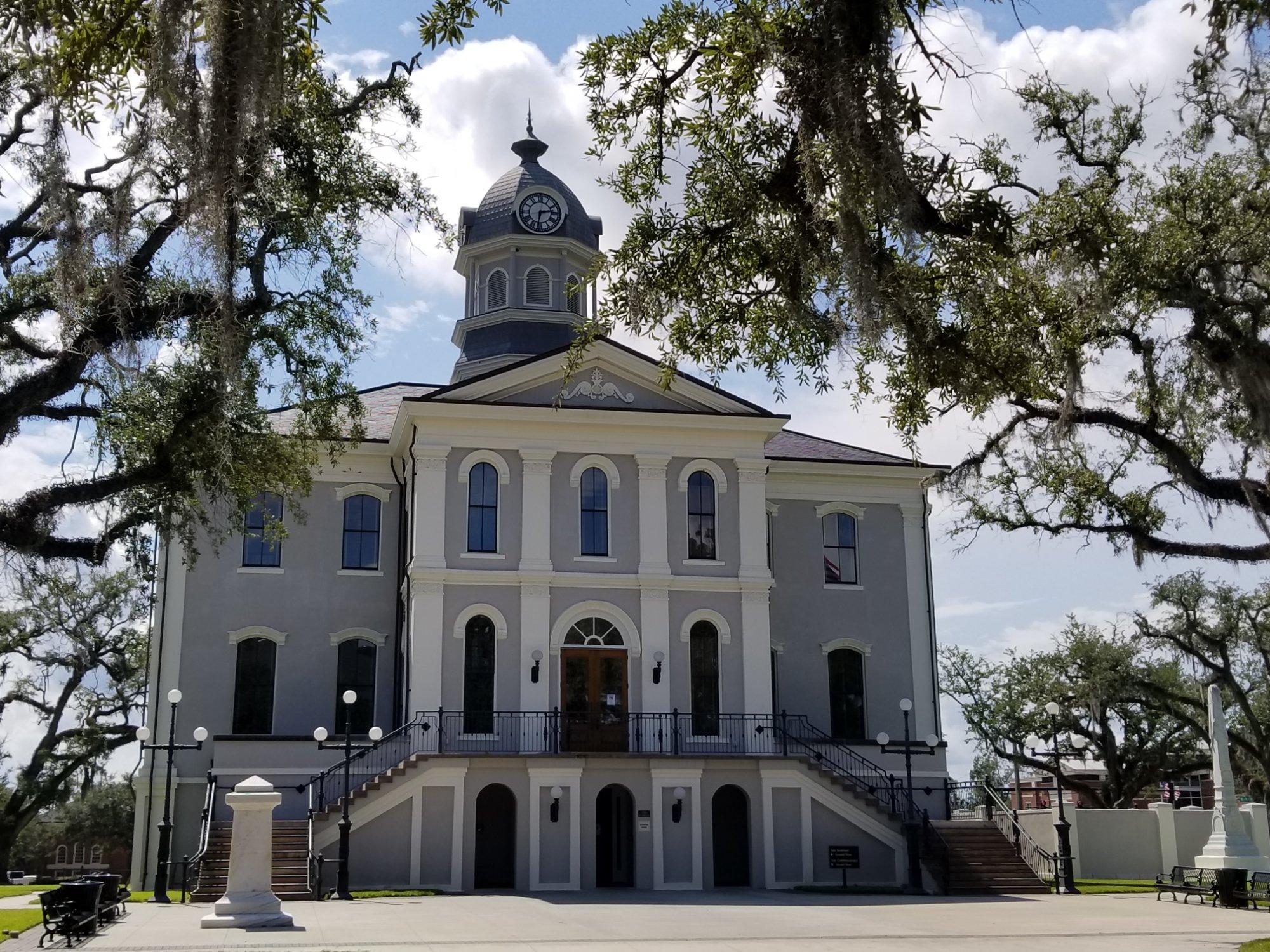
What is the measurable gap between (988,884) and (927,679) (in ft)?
22.4

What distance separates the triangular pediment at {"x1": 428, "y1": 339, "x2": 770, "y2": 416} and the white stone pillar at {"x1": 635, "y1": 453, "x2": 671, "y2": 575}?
117 cm

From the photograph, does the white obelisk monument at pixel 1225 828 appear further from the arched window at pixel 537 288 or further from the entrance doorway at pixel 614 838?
the arched window at pixel 537 288

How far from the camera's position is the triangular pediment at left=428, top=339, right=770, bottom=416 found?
92.0ft

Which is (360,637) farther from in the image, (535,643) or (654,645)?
(654,645)

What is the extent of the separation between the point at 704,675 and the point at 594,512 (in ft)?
13.4

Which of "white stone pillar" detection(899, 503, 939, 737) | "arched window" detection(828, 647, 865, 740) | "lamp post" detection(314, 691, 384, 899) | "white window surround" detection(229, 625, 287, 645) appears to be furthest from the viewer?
"white stone pillar" detection(899, 503, 939, 737)

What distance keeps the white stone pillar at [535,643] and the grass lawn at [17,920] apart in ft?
32.5

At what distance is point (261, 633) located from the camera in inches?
1136

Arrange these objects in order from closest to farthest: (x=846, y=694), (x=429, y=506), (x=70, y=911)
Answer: (x=70, y=911) → (x=429, y=506) → (x=846, y=694)

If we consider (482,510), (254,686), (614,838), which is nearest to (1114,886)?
(614,838)

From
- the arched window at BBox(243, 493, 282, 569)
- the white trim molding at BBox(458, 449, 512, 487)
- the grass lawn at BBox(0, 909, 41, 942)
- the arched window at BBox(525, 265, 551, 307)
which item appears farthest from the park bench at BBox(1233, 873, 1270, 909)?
the arched window at BBox(525, 265, 551, 307)

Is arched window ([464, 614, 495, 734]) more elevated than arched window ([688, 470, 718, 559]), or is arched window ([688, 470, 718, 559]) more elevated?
arched window ([688, 470, 718, 559])

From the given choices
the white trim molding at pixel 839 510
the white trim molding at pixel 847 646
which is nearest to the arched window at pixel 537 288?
the white trim molding at pixel 839 510

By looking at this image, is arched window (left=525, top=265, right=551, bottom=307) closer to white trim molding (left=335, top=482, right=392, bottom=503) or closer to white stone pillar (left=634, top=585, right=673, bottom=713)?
white trim molding (left=335, top=482, right=392, bottom=503)
